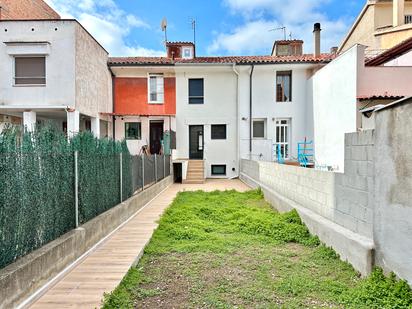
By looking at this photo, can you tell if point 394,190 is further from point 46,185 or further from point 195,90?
point 195,90

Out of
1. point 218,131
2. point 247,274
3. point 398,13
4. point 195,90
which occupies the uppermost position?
point 398,13

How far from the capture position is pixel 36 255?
411cm

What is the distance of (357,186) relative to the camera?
5.21 m

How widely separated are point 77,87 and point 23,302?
14.7 m

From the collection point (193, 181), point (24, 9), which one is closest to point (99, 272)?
point (193, 181)

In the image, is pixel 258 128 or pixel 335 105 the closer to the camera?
pixel 335 105

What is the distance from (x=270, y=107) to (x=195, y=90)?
501cm

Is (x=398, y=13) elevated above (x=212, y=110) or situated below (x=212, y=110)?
above

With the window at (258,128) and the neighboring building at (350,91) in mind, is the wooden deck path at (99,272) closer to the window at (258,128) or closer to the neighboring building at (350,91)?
the neighboring building at (350,91)

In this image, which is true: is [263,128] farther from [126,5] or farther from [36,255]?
[36,255]

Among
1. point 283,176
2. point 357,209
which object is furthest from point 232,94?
point 357,209

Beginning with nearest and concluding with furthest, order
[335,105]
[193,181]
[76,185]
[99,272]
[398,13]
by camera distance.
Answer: [99,272]
[76,185]
[335,105]
[193,181]
[398,13]

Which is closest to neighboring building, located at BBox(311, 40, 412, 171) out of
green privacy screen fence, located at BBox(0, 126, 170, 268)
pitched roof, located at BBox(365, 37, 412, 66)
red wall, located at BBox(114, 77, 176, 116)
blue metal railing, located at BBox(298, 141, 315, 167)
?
pitched roof, located at BBox(365, 37, 412, 66)

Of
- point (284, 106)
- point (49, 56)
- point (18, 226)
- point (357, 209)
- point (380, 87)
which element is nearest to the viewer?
point (18, 226)
